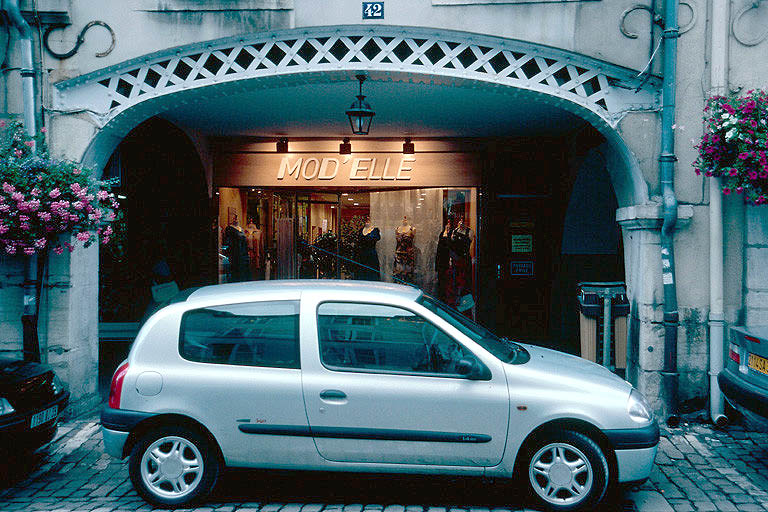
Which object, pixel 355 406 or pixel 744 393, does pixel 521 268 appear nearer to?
pixel 744 393

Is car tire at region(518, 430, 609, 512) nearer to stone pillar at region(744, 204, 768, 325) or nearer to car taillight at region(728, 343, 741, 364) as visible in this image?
car taillight at region(728, 343, 741, 364)

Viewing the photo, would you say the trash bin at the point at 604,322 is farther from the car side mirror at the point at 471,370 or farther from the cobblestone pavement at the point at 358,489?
the car side mirror at the point at 471,370

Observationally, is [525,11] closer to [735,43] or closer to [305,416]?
[735,43]

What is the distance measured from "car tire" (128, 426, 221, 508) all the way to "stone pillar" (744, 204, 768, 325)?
18.1 ft

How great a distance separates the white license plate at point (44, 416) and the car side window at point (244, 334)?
1.40 metres

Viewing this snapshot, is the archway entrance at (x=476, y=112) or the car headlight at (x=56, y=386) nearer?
the car headlight at (x=56, y=386)

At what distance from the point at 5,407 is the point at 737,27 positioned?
24.9 ft

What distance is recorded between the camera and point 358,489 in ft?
15.0

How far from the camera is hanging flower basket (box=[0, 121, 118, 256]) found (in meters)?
5.34

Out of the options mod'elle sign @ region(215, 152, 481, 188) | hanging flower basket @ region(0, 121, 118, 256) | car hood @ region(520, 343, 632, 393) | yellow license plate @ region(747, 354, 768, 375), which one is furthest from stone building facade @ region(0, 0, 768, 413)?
mod'elle sign @ region(215, 152, 481, 188)

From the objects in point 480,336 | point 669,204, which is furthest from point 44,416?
point 669,204

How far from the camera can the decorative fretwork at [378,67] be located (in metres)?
6.41

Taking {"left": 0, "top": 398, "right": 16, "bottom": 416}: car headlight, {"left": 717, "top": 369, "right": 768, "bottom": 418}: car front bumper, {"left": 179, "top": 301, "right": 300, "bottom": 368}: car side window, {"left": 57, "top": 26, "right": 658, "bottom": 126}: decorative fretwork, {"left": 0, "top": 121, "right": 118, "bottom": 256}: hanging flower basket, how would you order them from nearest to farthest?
{"left": 179, "top": 301, "right": 300, "bottom": 368}: car side window < {"left": 0, "top": 398, "right": 16, "bottom": 416}: car headlight < {"left": 717, "top": 369, "right": 768, "bottom": 418}: car front bumper < {"left": 0, "top": 121, "right": 118, "bottom": 256}: hanging flower basket < {"left": 57, "top": 26, "right": 658, "bottom": 126}: decorative fretwork

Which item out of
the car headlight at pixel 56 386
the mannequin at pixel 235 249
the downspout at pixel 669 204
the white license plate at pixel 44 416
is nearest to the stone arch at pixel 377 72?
the downspout at pixel 669 204
